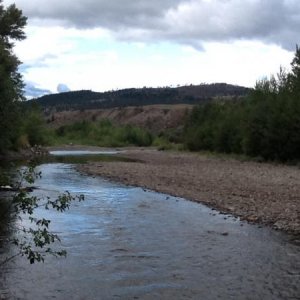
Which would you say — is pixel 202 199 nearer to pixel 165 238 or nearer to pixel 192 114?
pixel 165 238

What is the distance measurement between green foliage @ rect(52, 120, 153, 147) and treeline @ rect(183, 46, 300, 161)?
3318 inches

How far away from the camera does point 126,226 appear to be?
57.5ft

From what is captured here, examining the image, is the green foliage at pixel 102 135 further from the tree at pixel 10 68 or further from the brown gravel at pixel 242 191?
the brown gravel at pixel 242 191

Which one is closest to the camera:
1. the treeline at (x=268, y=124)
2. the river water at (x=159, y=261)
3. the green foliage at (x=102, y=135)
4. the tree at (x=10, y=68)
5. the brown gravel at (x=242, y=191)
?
the river water at (x=159, y=261)

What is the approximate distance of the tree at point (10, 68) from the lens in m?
44.6

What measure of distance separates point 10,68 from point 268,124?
26.6 metres

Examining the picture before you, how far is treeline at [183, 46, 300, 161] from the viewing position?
163 feet

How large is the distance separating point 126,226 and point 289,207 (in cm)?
718

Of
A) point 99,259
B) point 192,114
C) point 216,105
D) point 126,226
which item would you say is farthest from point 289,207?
point 192,114

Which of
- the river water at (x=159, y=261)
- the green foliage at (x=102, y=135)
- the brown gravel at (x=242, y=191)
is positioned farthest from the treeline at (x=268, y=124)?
the green foliage at (x=102, y=135)

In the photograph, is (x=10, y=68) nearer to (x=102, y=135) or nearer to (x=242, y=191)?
(x=242, y=191)

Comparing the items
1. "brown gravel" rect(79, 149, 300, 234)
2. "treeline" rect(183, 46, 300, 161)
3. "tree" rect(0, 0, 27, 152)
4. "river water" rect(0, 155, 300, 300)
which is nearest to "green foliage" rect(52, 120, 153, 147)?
"treeline" rect(183, 46, 300, 161)

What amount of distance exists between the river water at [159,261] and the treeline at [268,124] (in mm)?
31140

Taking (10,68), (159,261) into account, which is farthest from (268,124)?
(159,261)
